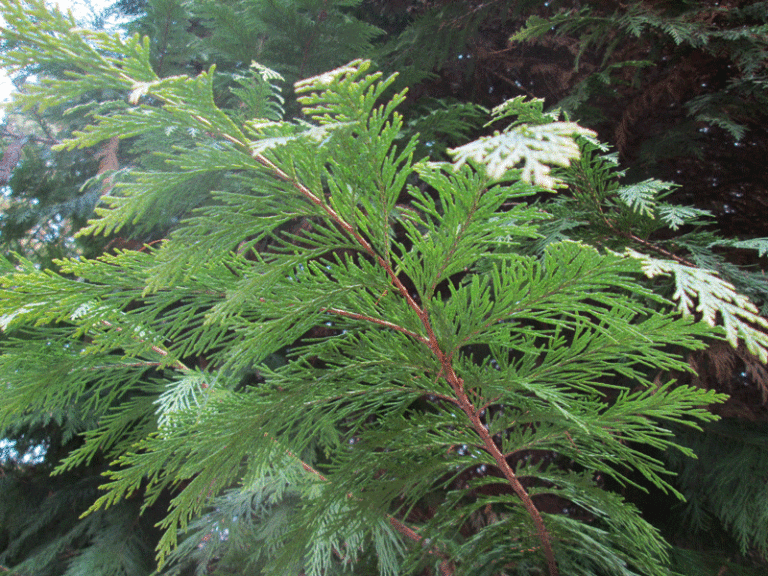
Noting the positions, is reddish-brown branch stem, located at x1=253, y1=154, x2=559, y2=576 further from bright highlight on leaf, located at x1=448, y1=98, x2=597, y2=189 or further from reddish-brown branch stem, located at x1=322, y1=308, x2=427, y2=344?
bright highlight on leaf, located at x1=448, y1=98, x2=597, y2=189

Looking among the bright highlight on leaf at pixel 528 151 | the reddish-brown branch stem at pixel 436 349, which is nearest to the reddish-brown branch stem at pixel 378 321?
the reddish-brown branch stem at pixel 436 349

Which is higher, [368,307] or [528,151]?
[528,151]

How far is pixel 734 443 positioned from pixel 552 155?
206 centimetres

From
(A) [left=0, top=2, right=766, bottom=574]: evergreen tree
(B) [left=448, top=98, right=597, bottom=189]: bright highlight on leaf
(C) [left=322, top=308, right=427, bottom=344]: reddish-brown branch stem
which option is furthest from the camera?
(C) [left=322, top=308, right=427, bottom=344]: reddish-brown branch stem

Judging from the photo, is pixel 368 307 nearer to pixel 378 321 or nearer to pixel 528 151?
pixel 378 321

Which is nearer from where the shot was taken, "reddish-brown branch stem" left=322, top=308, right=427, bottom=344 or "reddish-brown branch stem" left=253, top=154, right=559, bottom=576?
"reddish-brown branch stem" left=253, top=154, right=559, bottom=576

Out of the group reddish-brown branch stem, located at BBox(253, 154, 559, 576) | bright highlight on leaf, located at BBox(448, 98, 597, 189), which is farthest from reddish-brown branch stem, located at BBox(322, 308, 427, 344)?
bright highlight on leaf, located at BBox(448, 98, 597, 189)

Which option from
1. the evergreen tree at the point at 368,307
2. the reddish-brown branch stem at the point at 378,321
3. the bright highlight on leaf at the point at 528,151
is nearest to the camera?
the bright highlight on leaf at the point at 528,151

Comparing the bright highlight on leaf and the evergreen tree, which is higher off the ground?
the bright highlight on leaf

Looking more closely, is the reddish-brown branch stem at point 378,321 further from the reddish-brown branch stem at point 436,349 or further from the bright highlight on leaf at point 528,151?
the bright highlight on leaf at point 528,151

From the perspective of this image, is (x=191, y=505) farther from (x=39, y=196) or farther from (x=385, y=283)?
(x=39, y=196)

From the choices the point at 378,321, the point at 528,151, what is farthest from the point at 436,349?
the point at 528,151

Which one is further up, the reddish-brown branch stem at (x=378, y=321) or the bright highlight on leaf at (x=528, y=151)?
the bright highlight on leaf at (x=528, y=151)

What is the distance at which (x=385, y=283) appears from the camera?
745 mm
